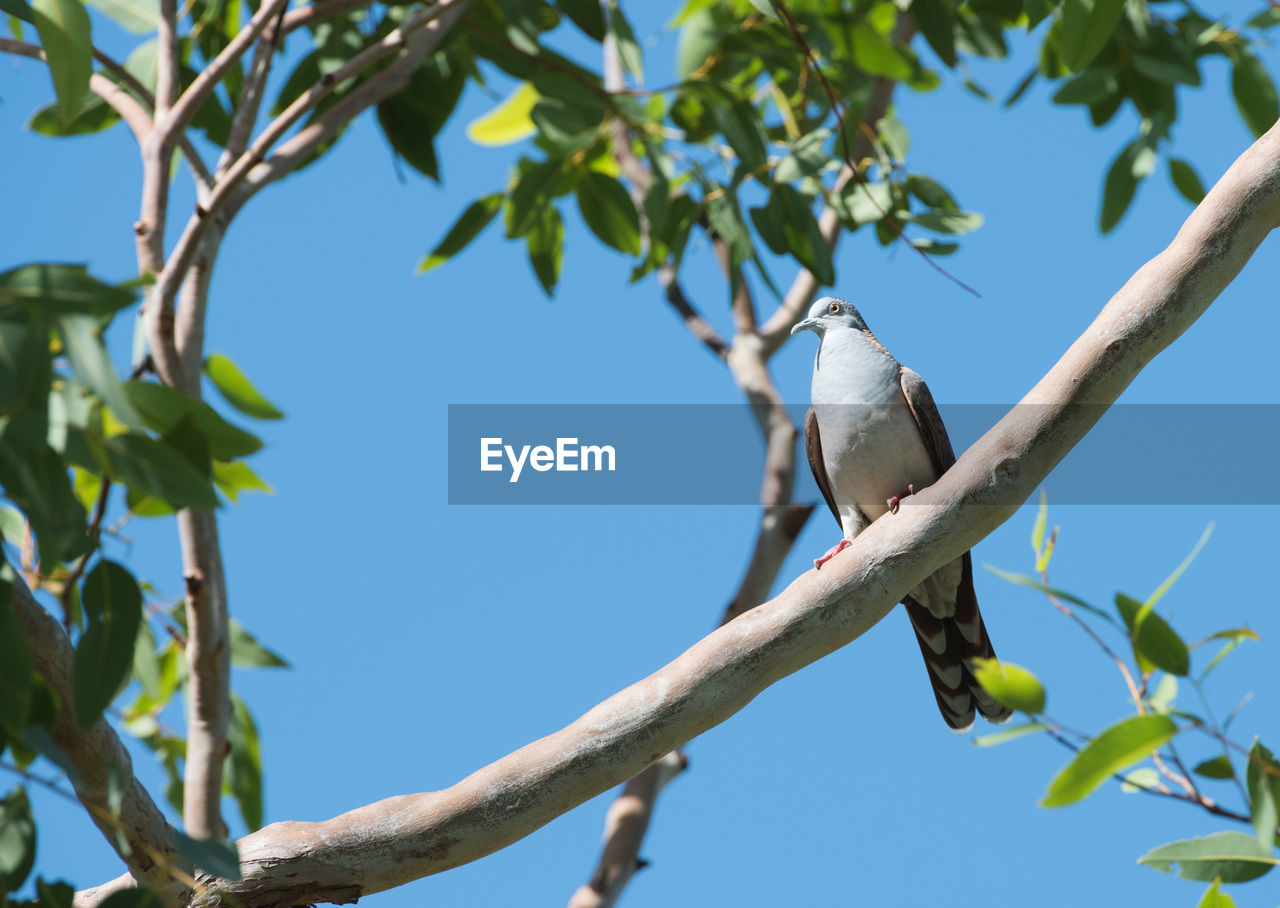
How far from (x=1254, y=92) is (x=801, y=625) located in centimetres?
293

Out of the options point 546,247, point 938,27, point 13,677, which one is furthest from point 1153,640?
point 546,247

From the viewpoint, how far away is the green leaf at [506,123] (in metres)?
5.12

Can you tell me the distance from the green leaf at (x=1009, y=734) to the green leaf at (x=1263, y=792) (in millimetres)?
370

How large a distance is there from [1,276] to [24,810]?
32.4 inches

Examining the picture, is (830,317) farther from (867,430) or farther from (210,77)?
(210,77)

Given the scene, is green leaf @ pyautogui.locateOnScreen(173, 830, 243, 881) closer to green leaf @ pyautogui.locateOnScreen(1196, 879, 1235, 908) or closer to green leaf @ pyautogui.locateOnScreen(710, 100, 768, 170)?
green leaf @ pyautogui.locateOnScreen(1196, 879, 1235, 908)

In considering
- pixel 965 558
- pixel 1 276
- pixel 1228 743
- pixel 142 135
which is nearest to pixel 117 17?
pixel 142 135

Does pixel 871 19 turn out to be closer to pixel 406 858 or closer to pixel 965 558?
pixel 965 558

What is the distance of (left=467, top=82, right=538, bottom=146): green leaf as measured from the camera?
5.12 meters

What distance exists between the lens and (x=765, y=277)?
4.08 m

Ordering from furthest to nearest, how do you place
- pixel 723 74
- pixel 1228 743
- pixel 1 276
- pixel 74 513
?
pixel 723 74 → pixel 1228 743 → pixel 74 513 → pixel 1 276

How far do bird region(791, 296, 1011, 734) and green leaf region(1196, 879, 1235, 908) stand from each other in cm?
124

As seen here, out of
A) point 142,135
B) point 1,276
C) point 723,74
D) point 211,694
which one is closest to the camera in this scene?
point 1,276

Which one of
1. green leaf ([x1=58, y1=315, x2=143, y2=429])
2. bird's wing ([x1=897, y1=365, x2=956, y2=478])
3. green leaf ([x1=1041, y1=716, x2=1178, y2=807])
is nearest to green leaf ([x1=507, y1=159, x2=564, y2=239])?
bird's wing ([x1=897, y1=365, x2=956, y2=478])
